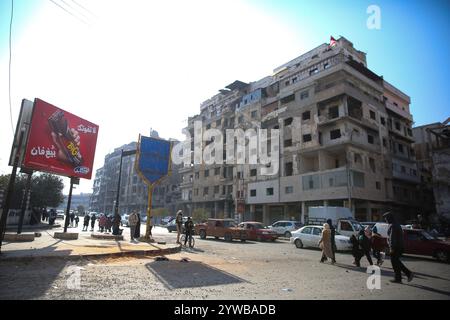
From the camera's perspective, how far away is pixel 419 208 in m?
40.9

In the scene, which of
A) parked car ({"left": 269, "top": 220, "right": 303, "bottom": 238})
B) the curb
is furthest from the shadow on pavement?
parked car ({"left": 269, "top": 220, "right": 303, "bottom": 238})

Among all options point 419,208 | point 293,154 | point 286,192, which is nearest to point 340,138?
point 293,154

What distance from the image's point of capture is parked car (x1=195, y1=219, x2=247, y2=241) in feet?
69.9

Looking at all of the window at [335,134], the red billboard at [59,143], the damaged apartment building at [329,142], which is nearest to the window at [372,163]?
the damaged apartment building at [329,142]

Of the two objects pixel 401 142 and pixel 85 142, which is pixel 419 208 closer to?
pixel 401 142

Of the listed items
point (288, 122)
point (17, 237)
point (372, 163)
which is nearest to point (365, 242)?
point (17, 237)

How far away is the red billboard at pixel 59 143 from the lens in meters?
14.8

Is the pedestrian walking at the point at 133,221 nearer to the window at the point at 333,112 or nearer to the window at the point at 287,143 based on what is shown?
the window at the point at 287,143

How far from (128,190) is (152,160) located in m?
78.1

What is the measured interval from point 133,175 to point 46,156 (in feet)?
250

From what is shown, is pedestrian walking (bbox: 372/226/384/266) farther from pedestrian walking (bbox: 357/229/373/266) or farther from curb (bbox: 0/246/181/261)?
curb (bbox: 0/246/181/261)

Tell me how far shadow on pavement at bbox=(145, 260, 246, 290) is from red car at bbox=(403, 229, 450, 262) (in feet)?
38.0

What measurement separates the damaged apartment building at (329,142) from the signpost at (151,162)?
843 inches

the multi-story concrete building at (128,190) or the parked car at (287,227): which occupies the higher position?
the multi-story concrete building at (128,190)
